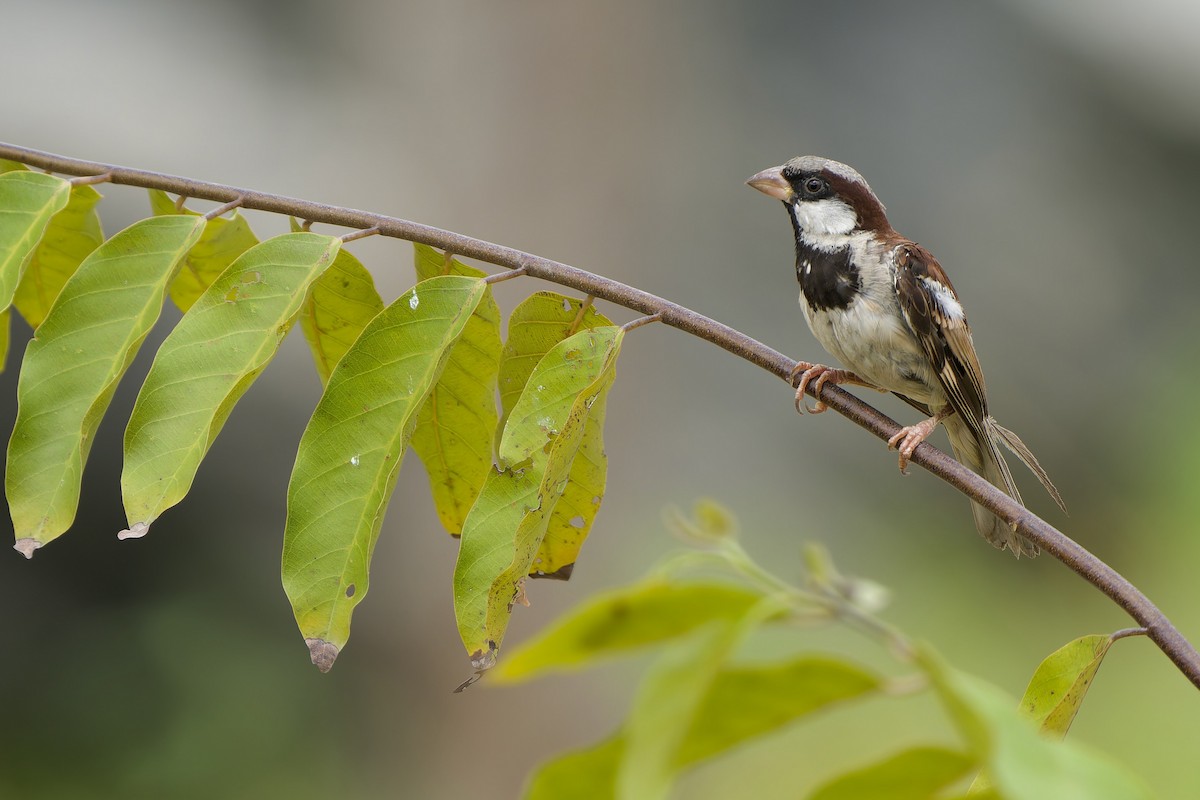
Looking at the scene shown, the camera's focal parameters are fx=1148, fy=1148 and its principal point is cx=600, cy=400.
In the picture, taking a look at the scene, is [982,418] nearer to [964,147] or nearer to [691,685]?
[691,685]

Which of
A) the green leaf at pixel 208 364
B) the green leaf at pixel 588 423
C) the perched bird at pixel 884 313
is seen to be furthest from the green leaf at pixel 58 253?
the perched bird at pixel 884 313

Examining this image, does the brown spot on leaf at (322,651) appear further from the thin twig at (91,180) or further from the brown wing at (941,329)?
the brown wing at (941,329)

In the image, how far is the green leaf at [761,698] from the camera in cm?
66

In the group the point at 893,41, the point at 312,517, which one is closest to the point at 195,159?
the point at 893,41

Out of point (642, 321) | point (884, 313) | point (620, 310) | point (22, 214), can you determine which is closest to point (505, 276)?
point (642, 321)

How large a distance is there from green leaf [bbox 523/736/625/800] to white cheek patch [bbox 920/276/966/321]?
6.67ft

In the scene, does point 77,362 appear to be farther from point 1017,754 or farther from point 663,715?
point 1017,754

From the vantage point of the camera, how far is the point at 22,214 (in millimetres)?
1438

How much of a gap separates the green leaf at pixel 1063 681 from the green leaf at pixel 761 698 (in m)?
0.70

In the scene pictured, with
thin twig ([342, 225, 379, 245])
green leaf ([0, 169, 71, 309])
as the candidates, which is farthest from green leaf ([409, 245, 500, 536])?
green leaf ([0, 169, 71, 309])

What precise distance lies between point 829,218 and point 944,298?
0.33 m

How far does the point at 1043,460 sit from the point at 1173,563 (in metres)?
1.17

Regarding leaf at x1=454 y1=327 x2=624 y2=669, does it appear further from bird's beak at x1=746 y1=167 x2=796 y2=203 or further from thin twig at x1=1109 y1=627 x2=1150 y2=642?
bird's beak at x1=746 y1=167 x2=796 y2=203

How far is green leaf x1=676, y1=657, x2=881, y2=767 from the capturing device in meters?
0.66
